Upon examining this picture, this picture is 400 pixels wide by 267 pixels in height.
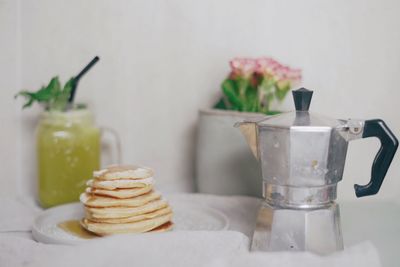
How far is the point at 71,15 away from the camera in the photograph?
1.20 meters

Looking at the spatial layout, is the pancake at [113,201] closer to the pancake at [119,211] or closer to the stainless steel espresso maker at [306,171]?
the pancake at [119,211]

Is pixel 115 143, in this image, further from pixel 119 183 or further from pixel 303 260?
pixel 303 260

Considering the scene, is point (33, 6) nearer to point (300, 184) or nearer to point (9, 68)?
point (9, 68)

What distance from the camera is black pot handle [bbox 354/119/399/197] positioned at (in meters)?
0.76

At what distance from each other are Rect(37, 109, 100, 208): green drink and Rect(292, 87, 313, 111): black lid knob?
0.48 meters

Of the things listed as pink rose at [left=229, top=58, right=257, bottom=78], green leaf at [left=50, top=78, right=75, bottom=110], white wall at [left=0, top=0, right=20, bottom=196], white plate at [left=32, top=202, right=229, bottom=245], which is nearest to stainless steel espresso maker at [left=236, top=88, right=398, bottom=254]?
white plate at [left=32, top=202, right=229, bottom=245]

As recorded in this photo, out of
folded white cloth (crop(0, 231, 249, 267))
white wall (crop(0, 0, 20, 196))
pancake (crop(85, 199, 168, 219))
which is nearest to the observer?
folded white cloth (crop(0, 231, 249, 267))

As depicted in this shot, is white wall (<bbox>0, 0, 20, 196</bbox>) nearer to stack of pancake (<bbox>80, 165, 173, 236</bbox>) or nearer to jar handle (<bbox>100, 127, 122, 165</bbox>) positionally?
jar handle (<bbox>100, 127, 122, 165</bbox>)

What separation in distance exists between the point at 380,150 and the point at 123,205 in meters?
0.38

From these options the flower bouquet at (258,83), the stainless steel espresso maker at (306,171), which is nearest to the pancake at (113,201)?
the stainless steel espresso maker at (306,171)

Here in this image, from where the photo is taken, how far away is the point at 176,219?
3.24 ft

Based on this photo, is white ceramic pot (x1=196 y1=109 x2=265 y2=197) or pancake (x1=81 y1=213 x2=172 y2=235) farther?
white ceramic pot (x1=196 y1=109 x2=265 y2=197)

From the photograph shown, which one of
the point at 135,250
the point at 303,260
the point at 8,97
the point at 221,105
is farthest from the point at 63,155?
the point at 303,260

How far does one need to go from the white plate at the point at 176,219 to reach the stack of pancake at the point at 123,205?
5 centimetres
